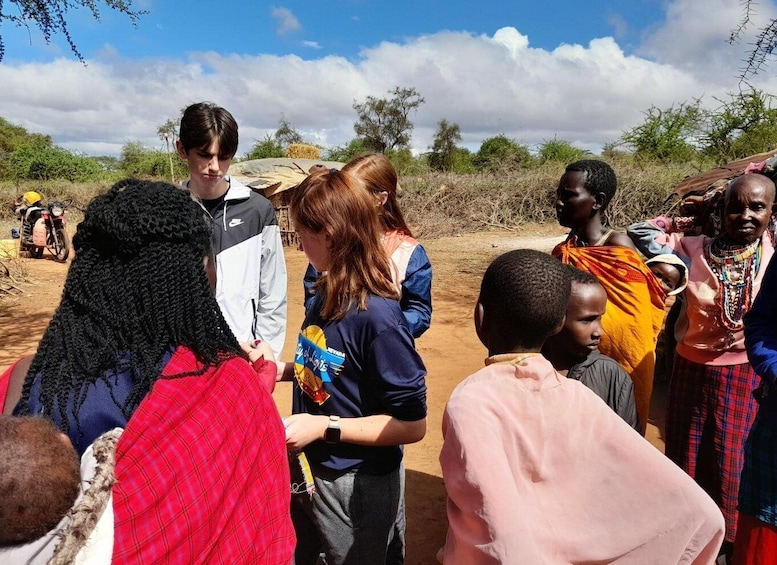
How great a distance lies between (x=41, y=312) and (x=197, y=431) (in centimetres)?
842

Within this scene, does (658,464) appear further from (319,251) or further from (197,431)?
(319,251)

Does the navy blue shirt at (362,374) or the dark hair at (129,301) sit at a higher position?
the dark hair at (129,301)

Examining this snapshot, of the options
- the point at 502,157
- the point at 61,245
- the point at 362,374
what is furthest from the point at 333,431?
the point at 502,157

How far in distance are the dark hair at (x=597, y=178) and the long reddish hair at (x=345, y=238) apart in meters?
1.23

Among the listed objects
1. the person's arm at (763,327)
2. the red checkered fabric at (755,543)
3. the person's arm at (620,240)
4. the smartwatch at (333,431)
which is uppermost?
the person's arm at (620,240)

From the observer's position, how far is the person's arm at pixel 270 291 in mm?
2691

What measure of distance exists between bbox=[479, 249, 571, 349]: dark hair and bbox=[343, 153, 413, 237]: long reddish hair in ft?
4.09

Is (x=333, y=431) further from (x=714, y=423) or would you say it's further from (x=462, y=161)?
(x=462, y=161)

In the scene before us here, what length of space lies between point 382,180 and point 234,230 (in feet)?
2.45

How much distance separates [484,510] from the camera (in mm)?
1113

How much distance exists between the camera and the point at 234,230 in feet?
8.29

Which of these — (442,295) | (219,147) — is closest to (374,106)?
(442,295)

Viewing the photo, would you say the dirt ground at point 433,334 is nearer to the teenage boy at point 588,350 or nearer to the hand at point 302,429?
the teenage boy at point 588,350

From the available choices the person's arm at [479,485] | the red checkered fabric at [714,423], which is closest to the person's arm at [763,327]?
the red checkered fabric at [714,423]
